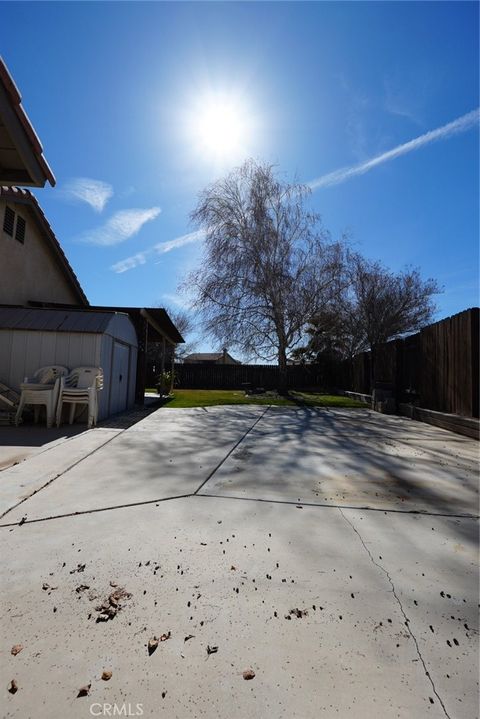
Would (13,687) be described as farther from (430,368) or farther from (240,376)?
(240,376)

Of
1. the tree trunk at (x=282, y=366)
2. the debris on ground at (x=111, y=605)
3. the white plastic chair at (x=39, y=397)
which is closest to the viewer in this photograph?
the debris on ground at (x=111, y=605)

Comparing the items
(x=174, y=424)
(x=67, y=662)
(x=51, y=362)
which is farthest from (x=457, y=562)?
(x=51, y=362)

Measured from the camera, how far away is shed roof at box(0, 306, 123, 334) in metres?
8.09

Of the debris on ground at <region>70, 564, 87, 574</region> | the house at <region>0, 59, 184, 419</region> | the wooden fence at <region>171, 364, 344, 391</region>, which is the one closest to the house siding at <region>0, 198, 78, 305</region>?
the house at <region>0, 59, 184, 419</region>

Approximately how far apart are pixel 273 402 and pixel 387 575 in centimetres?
→ 1199

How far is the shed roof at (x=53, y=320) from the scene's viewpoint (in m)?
8.09

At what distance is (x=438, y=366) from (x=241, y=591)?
27.1 ft

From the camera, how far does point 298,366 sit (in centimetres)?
2372

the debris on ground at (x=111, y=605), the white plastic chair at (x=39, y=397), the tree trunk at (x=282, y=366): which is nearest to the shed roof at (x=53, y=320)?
the white plastic chair at (x=39, y=397)

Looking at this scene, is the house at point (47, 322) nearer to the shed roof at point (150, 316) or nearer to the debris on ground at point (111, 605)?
the shed roof at point (150, 316)

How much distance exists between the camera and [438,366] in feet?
29.1

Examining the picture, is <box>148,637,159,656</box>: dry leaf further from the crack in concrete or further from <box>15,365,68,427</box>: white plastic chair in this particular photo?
Answer: <box>15,365,68,427</box>: white plastic chair

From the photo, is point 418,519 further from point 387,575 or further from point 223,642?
point 223,642

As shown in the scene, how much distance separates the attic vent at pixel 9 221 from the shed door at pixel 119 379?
4.12 m
